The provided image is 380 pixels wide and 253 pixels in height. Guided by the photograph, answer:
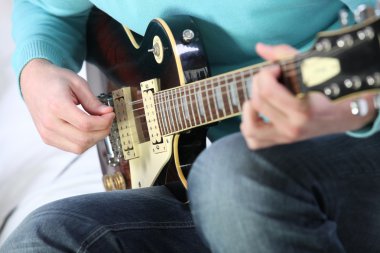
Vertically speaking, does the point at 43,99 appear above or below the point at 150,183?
above

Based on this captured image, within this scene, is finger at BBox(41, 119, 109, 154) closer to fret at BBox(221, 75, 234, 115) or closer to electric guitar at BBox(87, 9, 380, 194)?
electric guitar at BBox(87, 9, 380, 194)

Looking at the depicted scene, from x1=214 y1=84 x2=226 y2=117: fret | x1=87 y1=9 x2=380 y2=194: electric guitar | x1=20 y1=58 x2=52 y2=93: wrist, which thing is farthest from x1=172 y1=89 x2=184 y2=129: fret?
x1=20 y1=58 x2=52 y2=93: wrist

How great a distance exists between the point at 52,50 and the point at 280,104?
0.63 m

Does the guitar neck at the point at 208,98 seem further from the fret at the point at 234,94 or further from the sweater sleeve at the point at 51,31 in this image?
the sweater sleeve at the point at 51,31

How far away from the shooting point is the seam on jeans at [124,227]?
0.77m

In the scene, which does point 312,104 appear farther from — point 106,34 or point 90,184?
point 90,184

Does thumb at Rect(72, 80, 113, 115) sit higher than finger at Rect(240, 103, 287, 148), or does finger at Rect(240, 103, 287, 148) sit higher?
thumb at Rect(72, 80, 113, 115)

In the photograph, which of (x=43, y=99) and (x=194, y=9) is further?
(x=43, y=99)

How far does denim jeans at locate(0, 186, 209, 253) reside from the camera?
0.78 m

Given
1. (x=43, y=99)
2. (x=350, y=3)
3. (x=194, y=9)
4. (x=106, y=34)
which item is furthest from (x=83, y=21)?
(x=350, y=3)

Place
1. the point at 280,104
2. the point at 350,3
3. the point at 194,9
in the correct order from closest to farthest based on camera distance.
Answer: the point at 280,104 → the point at 350,3 → the point at 194,9

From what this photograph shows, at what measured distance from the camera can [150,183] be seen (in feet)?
3.10

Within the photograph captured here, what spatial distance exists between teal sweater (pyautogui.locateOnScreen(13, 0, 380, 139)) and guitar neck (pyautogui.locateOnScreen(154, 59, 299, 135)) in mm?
114

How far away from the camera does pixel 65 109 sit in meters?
0.91
